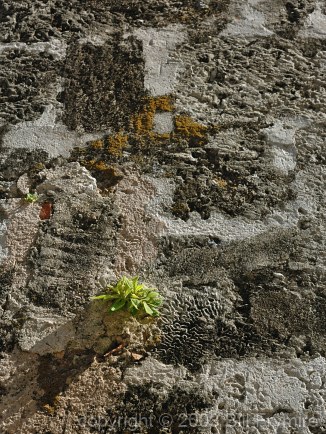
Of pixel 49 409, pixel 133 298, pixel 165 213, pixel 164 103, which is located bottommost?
pixel 49 409

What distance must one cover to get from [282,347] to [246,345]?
0.33ft

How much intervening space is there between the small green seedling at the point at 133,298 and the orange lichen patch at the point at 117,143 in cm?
46

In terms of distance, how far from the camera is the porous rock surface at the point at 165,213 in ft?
5.39

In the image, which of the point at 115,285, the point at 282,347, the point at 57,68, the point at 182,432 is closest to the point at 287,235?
the point at 282,347

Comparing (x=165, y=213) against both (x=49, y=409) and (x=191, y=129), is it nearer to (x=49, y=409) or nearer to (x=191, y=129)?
(x=191, y=129)

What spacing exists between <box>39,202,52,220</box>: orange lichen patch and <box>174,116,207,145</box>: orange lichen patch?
1.62ft

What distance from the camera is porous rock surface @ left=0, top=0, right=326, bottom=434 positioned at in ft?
5.39

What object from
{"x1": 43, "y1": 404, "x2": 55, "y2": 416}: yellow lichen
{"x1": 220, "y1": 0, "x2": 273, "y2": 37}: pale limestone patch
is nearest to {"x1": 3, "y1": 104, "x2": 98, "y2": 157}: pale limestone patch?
{"x1": 220, "y1": 0, "x2": 273, "y2": 37}: pale limestone patch

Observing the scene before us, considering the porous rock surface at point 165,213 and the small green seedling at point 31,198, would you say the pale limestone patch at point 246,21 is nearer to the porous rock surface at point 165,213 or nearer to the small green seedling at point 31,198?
the porous rock surface at point 165,213

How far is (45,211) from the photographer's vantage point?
1.94 m

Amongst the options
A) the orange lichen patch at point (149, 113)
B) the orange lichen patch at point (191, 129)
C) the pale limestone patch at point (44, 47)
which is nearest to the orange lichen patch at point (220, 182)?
the orange lichen patch at point (191, 129)

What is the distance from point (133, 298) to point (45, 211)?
435 mm

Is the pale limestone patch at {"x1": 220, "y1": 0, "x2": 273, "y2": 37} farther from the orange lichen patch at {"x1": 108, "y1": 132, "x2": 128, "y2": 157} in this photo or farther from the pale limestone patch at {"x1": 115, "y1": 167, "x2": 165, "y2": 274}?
the pale limestone patch at {"x1": 115, "y1": 167, "x2": 165, "y2": 274}

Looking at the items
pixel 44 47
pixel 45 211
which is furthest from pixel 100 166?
pixel 44 47
